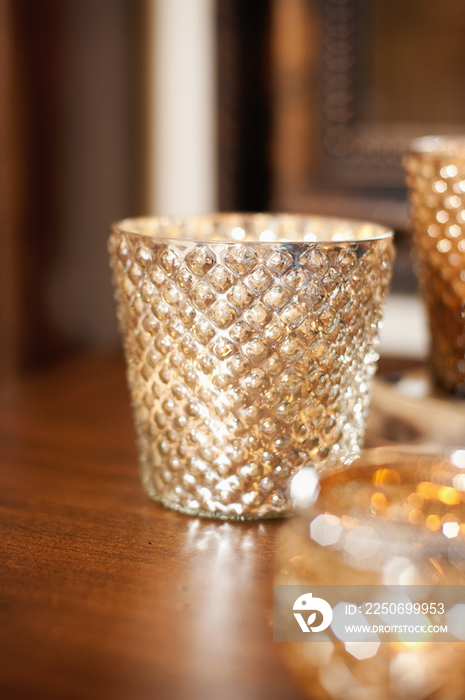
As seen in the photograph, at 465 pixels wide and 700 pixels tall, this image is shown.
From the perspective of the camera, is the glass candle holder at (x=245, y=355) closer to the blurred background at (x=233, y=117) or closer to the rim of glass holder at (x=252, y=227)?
the rim of glass holder at (x=252, y=227)

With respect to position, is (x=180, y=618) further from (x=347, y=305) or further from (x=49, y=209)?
(x=49, y=209)

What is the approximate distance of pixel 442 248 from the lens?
444 millimetres

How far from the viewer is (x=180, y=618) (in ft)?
0.90

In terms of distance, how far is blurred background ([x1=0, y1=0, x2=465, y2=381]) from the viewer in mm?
960

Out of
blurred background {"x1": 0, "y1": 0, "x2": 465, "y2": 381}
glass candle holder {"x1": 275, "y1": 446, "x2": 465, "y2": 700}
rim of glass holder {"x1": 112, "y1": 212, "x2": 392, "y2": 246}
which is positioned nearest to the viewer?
glass candle holder {"x1": 275, "y1": 446, "x2": 465, "y2": 700}

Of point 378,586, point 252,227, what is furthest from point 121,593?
point 252,227

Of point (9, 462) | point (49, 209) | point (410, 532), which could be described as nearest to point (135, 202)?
point (49, 209)

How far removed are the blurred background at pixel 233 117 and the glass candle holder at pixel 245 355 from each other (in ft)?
1.92

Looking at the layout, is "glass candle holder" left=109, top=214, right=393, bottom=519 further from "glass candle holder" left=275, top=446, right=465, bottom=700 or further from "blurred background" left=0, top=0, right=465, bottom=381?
"blurred background" left=0, top=0, right=465, bottom=381

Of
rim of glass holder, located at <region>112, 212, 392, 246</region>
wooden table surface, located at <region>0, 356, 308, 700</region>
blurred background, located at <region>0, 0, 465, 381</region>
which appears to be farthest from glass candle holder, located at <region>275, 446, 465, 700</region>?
blurred background, located at <region>0, 0, 465, 381</region>

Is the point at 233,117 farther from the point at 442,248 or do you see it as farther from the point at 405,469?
the point at 405,469

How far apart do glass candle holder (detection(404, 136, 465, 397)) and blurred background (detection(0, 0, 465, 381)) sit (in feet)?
1.84

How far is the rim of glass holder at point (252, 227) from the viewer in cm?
41

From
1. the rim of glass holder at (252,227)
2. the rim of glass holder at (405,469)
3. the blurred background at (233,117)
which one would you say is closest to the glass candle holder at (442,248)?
the rim of glass holder at (252,227)
